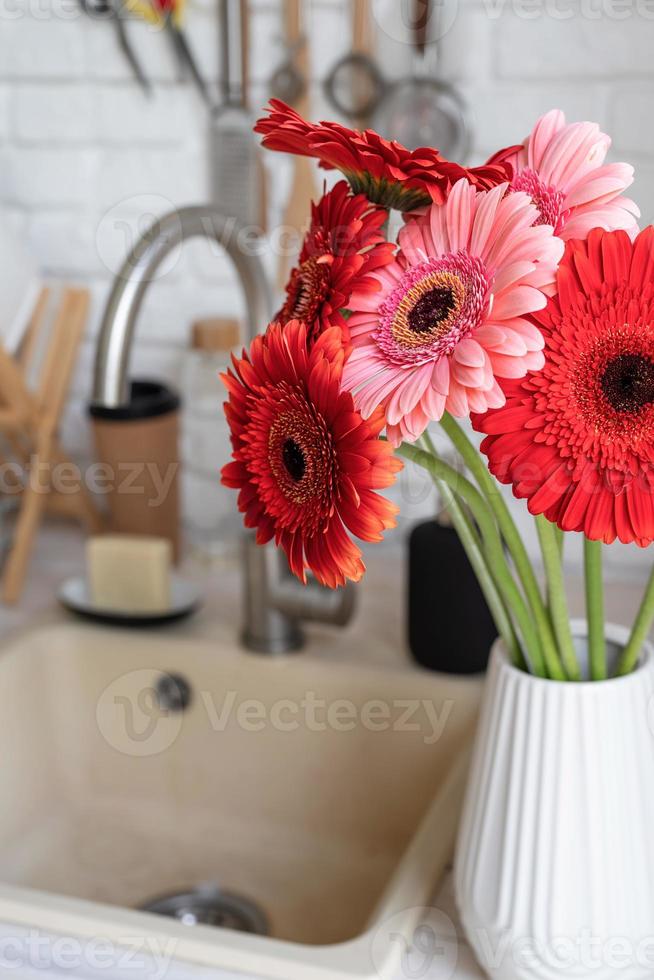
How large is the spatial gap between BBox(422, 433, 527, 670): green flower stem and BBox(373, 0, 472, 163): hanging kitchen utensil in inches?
22.6

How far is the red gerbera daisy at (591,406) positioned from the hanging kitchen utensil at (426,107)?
2.10 feet

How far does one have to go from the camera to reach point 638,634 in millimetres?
552

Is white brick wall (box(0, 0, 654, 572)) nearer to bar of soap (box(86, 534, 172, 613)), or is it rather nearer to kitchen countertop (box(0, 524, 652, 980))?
kitchen countertop (box(0, 524, 652, 980))

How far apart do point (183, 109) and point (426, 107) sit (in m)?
0.27

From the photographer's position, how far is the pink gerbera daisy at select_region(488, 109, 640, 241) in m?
0.46

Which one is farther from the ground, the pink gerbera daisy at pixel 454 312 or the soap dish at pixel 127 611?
the pink gerbera daisy at pixel 454 312

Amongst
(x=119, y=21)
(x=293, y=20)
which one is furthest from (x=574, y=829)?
(x=119, y=21)

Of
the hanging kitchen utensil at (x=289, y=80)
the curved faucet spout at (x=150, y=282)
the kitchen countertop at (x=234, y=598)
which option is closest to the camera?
the curved faucet spout at (x=150, y=282)

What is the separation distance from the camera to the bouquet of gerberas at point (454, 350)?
0.42m
